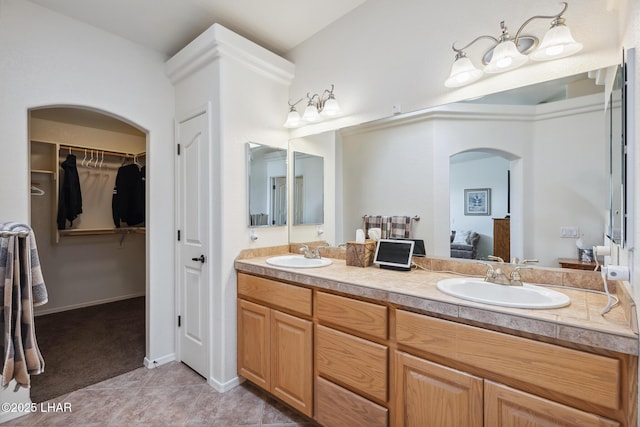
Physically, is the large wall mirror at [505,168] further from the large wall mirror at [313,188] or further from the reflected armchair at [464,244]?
the large wall mirror at [313,188]

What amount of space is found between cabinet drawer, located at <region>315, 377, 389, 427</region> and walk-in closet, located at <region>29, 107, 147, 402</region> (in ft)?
6.33

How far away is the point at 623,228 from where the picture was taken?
1.00 metres

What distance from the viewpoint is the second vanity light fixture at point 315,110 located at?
223 centimetres

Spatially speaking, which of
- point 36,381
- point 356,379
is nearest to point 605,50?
point 356,379

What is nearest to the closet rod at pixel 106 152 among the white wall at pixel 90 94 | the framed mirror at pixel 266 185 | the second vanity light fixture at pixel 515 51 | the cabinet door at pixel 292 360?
the white wall at pixel 90 94

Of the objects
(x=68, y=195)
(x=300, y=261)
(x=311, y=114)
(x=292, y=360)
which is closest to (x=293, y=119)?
(x=311, y=114)

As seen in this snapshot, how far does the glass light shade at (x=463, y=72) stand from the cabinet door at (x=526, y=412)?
1.47m

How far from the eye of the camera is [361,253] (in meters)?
1.93

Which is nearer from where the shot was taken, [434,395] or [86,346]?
[434,395]

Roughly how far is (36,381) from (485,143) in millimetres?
3527

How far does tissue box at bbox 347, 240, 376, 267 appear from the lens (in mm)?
1932

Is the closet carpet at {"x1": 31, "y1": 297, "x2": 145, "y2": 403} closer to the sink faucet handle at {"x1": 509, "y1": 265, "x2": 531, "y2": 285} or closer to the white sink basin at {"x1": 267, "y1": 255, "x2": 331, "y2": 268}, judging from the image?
the white sink basin at {"x1": 267, "y1": 255, "x2": 331, "y2": 268}

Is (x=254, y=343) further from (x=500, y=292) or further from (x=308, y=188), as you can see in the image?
(x=500, y=292)

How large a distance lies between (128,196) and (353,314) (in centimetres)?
380
